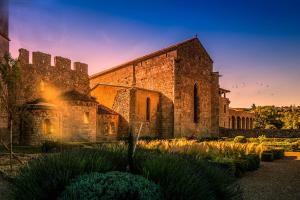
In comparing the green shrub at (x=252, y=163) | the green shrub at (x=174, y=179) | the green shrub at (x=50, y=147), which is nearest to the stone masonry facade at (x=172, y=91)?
the green shrub at (x=50, y=147)

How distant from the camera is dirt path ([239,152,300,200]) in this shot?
7.15 m

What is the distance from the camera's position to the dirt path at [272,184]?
715 centimetres

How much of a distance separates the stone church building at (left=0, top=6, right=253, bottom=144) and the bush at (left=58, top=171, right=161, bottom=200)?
15.1m

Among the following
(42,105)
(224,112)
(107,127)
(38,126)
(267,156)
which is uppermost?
(42,105)

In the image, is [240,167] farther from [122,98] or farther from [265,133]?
[265,133]

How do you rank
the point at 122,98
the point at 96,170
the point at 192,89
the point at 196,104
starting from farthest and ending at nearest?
1. the point at 196,104
2. the point at 192,89
3. the point at 122,98
4. the point at 96,170

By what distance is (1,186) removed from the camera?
24.5 feet

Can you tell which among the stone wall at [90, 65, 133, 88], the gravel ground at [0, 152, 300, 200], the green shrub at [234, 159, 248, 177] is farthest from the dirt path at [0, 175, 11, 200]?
the stone wall at [90, 65, 133, 88]

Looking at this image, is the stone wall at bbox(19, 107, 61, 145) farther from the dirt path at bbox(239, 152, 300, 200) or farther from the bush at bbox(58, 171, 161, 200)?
the bush at bbox(58, 171, 161, 200)

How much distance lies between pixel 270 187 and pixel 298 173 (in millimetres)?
3420

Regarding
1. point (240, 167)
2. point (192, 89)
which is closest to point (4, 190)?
point (240, 167)

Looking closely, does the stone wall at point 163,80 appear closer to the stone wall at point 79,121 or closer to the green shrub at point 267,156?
the stone wall at point 79,121

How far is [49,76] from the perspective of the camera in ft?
77.3

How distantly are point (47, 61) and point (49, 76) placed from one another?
129 cm
